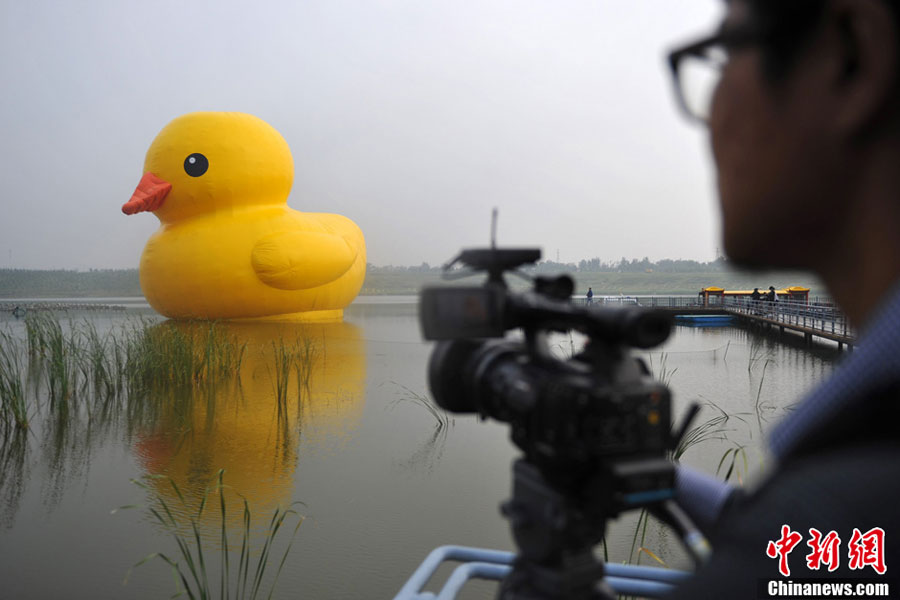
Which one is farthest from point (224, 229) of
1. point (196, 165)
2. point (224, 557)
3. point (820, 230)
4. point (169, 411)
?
point (820, 230)

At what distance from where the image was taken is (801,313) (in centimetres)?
1168

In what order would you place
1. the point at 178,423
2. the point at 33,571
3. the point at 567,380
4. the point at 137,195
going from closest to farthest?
the point at 567,380 < the point at 33,571 < the point at 178,423 < the point at 137,195

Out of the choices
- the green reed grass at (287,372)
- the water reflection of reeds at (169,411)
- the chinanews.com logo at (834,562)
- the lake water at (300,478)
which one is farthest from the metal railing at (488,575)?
the green reed grass at (287,372)

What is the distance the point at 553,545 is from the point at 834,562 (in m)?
0.37

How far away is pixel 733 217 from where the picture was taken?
52 centimetres

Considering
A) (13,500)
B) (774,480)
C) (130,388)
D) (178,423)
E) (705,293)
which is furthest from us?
(705,293)

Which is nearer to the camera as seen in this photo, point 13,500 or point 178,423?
point 13,500

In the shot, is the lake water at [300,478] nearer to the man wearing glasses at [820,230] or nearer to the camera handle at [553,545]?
the camera handle at [553,545]

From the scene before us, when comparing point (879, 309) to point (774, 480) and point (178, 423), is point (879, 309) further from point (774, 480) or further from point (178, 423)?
point (178, 423)

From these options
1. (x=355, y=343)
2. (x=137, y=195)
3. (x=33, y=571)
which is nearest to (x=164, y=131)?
(x=137, y=195)

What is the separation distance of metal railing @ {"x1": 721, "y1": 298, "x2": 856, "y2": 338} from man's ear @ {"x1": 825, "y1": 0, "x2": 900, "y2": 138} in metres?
8.15

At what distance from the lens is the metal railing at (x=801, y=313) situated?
967 centimetres

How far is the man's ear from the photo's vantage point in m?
0.39

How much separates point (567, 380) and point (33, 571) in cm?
269
